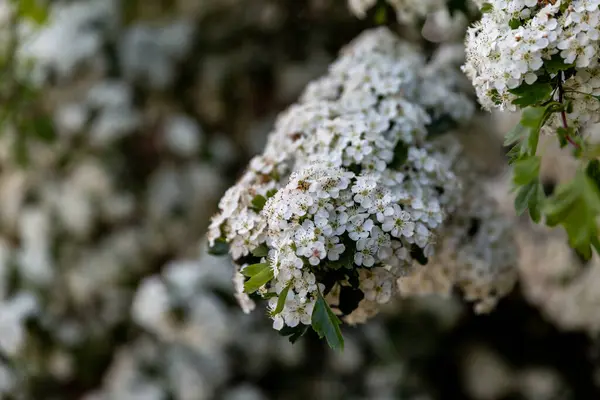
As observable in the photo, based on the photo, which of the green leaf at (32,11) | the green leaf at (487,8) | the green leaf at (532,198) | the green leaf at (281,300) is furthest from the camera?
the green leaf at (32,11)

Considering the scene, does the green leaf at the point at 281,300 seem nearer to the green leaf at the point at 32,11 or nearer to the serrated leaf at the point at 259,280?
the serrated leaf at the point at 259,280

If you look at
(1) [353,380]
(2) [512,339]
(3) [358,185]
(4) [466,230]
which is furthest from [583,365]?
(3) [358,185]

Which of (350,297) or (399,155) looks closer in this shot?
(350,297)

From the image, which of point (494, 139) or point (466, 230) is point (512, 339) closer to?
point (494, 139)

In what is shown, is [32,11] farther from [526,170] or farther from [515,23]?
[526,170]

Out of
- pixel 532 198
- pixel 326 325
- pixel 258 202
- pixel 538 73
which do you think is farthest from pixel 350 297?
pixel 538 73

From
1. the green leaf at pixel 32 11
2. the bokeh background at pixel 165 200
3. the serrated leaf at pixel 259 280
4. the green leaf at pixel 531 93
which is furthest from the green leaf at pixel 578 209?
the green leaf at pixel 32 11

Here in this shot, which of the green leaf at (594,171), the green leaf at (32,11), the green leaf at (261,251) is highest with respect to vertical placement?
the green leaf at (32,11)
